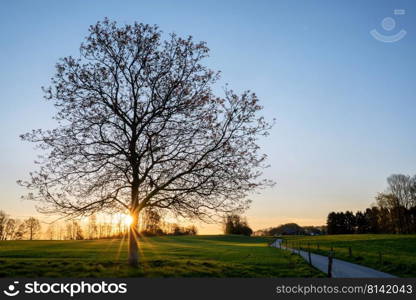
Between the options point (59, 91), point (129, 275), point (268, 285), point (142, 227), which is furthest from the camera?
point (142, 227)

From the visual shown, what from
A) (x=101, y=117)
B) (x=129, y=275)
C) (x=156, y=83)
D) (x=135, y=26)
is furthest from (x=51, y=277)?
(x=135, y=26)

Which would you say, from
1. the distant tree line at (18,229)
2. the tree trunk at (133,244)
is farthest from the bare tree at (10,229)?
the tree trunk at (133,244)

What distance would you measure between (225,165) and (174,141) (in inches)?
129

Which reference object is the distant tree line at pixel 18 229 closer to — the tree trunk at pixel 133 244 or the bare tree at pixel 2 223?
the bare tree at pixel 2 223

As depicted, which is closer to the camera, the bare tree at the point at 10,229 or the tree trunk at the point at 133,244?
the tree trunk at the point at 133,244

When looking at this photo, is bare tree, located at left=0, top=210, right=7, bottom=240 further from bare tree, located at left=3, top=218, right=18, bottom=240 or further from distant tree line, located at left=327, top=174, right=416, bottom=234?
distant tree line, located at left=327, top=174, right=416, bottom=234

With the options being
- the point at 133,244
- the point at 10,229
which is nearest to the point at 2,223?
the point at 10,229

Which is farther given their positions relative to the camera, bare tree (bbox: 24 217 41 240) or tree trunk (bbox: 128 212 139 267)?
bare tree (bbox: 24 217 41 240)

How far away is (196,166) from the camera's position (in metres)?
19.6

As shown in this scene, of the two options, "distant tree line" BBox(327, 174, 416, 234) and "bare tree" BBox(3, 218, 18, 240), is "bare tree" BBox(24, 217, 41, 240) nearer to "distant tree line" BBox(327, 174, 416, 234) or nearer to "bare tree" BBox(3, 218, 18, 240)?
"bare tree" BBox(3, 218, 18, 240)

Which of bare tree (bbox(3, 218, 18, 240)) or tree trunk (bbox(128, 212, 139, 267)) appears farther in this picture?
bare tree (bbox(3, 218, 18, 240))

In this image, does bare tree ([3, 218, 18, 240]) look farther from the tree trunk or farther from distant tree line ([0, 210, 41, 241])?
the tree trunk

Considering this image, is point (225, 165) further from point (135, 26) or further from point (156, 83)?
point (135, 26)

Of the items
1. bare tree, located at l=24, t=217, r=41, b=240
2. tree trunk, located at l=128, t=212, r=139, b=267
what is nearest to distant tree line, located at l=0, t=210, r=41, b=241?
bare tree, located at l=24, t=217, r=41, b=240
